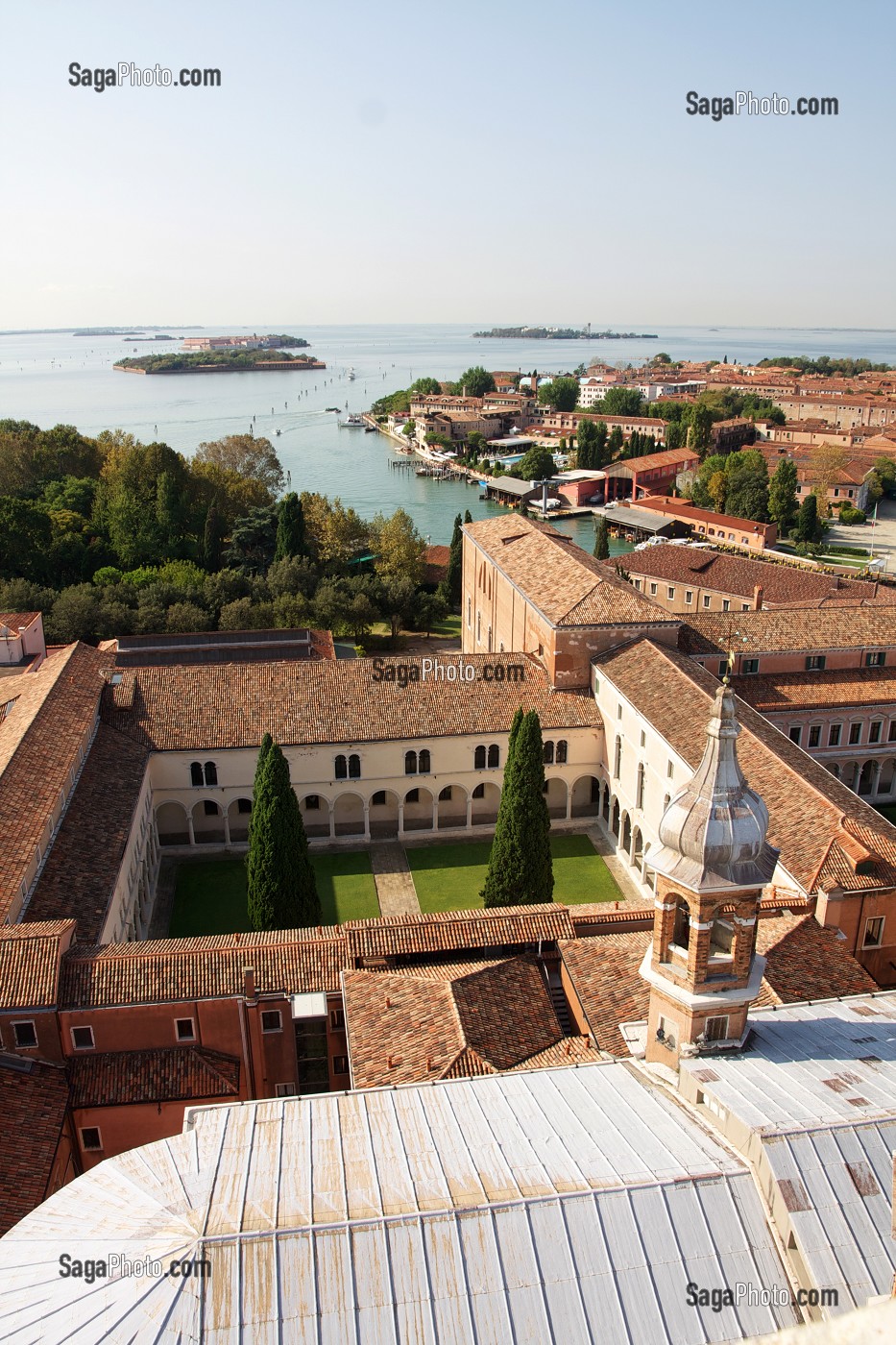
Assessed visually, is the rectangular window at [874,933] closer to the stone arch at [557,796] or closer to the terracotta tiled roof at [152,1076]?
the stone arch at [557,796]

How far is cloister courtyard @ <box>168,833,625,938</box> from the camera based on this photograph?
2842 centimetres

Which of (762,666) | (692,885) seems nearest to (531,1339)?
(692,885)

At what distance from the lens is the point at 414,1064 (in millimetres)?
17328

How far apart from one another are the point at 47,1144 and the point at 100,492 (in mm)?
53737

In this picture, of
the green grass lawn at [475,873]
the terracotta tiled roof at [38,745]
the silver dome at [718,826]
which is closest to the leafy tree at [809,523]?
the green grass lawn at [475,873]

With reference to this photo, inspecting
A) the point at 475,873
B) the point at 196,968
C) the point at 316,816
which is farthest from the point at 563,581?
the point at 196,968

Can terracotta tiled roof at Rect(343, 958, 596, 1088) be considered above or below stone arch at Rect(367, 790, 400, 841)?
above

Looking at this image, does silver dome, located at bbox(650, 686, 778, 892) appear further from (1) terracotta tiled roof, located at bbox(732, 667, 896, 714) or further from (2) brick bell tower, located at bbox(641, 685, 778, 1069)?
(1) terracotta tiled roof, located at bbox(732, 667, 896, 714)

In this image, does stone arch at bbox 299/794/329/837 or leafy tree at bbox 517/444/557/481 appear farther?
leafy tree at bbox 517/444/557/481

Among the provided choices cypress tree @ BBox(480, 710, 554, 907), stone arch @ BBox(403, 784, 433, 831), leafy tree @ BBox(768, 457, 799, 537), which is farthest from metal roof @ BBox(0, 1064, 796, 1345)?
Answer: leafy tree @ BBox(768, 457, 799, 537)

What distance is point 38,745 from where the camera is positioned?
A: 26203 millimetres

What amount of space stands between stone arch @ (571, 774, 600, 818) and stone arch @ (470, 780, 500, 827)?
108 inches

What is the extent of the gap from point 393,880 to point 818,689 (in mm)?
17937

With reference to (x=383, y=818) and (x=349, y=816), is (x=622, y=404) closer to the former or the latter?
(x=383, y=818)
